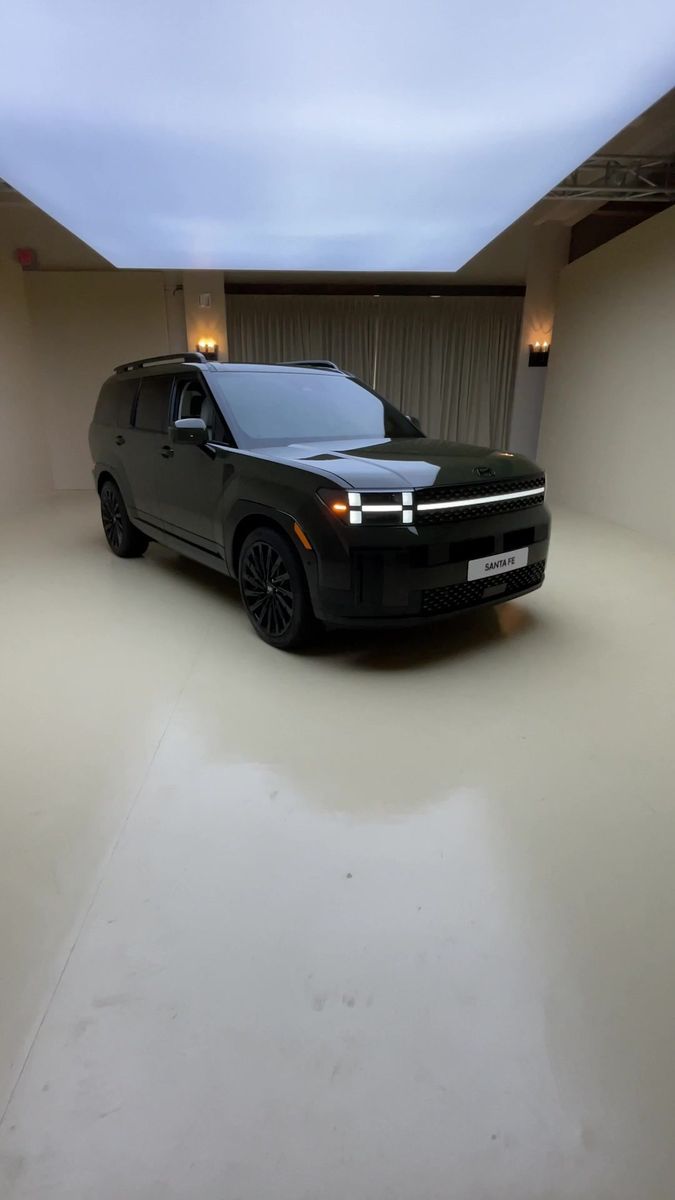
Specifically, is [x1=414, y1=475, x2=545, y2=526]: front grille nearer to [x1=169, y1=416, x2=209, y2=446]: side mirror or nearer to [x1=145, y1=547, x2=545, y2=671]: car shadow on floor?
[x1=145, y1=547, x2=545, y2=671]: car shadow on floor

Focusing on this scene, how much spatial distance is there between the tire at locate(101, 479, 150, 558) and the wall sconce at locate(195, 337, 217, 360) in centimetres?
456

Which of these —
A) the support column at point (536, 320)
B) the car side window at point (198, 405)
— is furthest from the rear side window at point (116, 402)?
the support column at point (536, 320)

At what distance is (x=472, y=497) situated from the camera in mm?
2666

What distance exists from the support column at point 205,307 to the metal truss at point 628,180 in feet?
15.4

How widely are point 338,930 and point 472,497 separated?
74.3 inches

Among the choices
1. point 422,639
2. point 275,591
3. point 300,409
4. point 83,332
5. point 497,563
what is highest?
point 83,332

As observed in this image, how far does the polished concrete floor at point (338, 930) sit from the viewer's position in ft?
3.34

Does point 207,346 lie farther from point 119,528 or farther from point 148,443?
point 148,443

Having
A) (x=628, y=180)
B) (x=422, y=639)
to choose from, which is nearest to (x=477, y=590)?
(x=422, y=639)

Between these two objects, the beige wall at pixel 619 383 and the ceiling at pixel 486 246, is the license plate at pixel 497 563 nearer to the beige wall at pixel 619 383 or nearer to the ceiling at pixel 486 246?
the beige wall at pixel 619 383

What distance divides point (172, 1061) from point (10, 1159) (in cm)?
28

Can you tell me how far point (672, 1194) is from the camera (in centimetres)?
96

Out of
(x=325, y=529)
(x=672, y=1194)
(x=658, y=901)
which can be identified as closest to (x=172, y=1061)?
(x=672, y=1194)

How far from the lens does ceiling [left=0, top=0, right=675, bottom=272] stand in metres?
2.82
